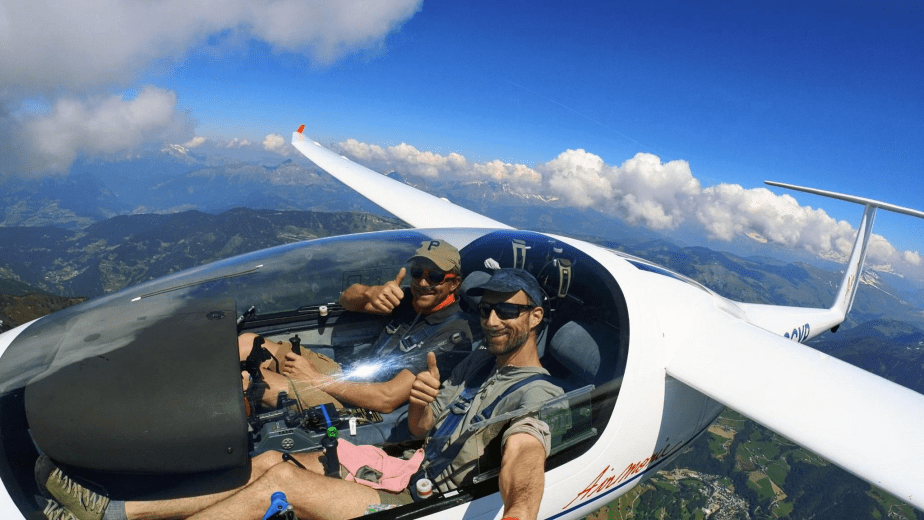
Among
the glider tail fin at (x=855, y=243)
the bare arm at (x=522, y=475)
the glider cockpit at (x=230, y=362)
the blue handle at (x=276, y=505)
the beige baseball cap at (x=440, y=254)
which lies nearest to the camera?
the glider cockpit at (x=230, y=362)

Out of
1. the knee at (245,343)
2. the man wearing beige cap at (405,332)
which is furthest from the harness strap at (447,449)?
the knee at (245,343)

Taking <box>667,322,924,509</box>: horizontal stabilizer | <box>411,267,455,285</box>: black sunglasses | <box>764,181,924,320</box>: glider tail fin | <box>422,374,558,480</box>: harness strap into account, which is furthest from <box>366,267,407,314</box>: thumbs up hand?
<box>764,181,924,320</box>: glider tail fin

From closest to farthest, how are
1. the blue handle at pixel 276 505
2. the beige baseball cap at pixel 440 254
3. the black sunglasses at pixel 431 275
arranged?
the blue handle at pixel 276 505
the black sunglasses at pixel 431 275
the beige baseball cap at pixel 440 254

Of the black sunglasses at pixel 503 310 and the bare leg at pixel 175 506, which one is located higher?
the black sunglasses at pixel 503 310

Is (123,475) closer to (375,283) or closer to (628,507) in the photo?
(375,283)

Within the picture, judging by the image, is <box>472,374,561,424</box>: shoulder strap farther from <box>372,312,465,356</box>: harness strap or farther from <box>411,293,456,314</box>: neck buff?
<box>411,293,456,314</box>: neck buff

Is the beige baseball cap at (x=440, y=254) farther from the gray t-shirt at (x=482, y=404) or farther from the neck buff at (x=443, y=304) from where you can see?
the gray t-shirt at (x=482, y=404)

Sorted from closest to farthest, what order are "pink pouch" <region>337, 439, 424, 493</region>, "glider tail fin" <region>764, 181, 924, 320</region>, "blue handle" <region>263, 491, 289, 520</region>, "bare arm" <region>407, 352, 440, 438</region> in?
"blue handle" <region>263, 491, 289, 520</region>
"pink pouch" <region>337, 439, 424, 493</region>
"bare arm" <region>407, 352, 440, 438</region>
"glider tail fin" <region>764, 181, 924, 320</region>

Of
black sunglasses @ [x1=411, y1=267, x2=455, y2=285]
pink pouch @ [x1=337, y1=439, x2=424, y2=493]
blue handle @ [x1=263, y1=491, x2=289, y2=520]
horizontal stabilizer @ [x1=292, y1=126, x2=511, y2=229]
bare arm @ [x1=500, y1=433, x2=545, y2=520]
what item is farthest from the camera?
horizontal stabilizer @ [x1=292, y1=126, x2=511, y2=229]
